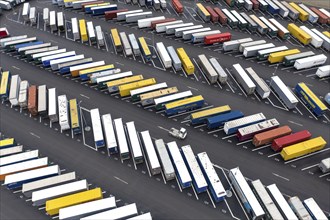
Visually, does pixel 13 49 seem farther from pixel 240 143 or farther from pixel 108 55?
pixel 240 143

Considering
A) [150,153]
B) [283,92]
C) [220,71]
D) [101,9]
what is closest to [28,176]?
[150,153]

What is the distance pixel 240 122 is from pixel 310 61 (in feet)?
158

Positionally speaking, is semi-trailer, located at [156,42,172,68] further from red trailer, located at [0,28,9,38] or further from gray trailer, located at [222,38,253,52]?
red trailer, located at [0,28,9,38]

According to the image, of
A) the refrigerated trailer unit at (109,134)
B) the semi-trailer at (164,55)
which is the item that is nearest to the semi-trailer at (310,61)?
the semi-trailer at (164,55)

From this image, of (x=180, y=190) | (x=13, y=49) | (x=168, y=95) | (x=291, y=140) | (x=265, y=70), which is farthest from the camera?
(x=13, y=49)

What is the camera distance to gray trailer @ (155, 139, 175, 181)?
76.9m

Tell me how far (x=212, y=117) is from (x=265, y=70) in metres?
39.5

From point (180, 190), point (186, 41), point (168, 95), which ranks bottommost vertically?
point (180, 190)

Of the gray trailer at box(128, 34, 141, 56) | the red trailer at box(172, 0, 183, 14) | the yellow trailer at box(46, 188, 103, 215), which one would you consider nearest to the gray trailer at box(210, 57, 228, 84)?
the gray trailer at box(128, 34, 141, 56)

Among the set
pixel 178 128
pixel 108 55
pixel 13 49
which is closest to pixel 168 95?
pixel 178 128

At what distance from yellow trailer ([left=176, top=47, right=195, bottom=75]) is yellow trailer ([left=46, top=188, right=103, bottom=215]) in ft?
195

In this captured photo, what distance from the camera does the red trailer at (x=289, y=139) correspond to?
83.1m

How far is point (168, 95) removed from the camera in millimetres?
98500

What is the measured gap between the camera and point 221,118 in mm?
90125
